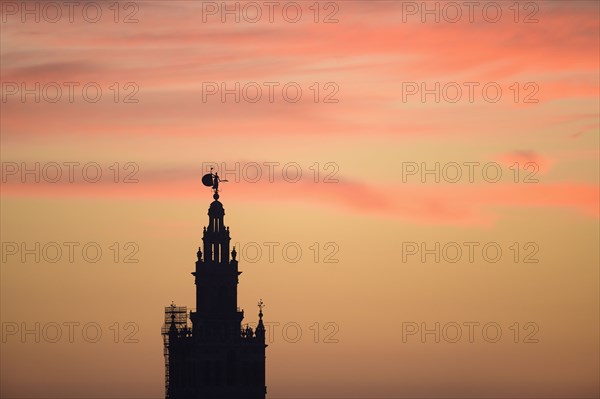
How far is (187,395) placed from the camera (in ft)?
630

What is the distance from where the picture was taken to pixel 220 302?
7416 inches

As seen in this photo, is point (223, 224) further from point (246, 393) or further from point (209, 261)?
point (246, 393)

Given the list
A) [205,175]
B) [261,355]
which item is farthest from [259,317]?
[205,175]

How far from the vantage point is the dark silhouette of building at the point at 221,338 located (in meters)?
188

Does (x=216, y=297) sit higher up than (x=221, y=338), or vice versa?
(x=216, y=297)

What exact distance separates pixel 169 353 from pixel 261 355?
11317 mm

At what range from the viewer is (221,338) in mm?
188750

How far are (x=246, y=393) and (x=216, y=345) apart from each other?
5.93 metres

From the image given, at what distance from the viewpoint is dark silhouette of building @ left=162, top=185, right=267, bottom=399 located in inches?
7416

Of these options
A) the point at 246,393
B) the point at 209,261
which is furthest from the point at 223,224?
the point at 246,393

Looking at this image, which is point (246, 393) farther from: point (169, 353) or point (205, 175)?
point (205, 175)

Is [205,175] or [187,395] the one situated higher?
[205,175]

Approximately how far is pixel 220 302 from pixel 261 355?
6.97 metres

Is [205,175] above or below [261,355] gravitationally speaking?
above
